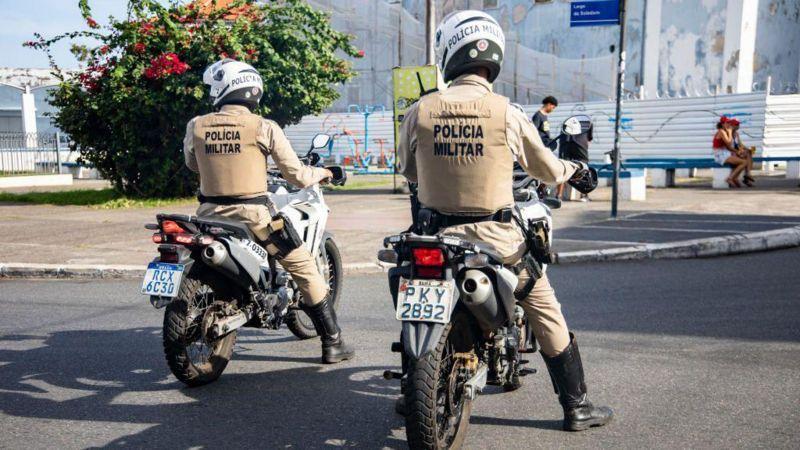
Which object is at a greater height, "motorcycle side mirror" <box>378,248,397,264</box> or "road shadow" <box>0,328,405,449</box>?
"motorcycle side mirror" <box>378,248,397,264</box>

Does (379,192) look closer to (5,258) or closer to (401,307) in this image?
(5,258)

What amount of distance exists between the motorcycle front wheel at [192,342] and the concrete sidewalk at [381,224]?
4.05 meters

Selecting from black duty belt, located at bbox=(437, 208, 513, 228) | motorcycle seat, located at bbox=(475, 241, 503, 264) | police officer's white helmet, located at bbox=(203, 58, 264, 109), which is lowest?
motorcycle seat, located at bbox=(475, 241, 503, 264)

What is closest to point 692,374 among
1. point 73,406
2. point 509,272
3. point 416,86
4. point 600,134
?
point 509,272

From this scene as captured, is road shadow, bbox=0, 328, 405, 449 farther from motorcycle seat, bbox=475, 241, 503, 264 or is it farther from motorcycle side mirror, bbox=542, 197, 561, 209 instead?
motorcycle side mirror, bbox=542, 197, 561, 209

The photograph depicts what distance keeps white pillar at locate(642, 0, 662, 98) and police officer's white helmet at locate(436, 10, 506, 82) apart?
27.8m

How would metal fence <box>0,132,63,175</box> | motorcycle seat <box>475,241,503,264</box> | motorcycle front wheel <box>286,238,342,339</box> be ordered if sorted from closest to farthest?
motorcycle seat <box>475,241,503,264</box>, motorcycle front wheel <box>286,238,342,339</box>, metal fence <box>0,132,63,175</box>

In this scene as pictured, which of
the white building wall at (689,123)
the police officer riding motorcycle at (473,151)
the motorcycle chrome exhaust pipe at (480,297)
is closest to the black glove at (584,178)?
the police officer riding motorcycle at (473,151)

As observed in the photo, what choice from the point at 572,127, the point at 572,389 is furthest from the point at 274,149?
the point at 572,389

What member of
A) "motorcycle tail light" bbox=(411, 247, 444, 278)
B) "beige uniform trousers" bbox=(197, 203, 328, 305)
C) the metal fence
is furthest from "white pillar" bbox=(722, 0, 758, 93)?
"motorcycle tail light" bbox=(411, 247, 444, 278)

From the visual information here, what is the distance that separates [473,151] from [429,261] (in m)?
0.53

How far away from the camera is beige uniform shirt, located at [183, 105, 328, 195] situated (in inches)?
194

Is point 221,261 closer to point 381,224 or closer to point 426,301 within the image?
point 426,301

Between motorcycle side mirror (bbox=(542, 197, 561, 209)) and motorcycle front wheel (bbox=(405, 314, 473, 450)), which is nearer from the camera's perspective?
motorcycle front wheel (bbox=(405, 314, 473, 450))
